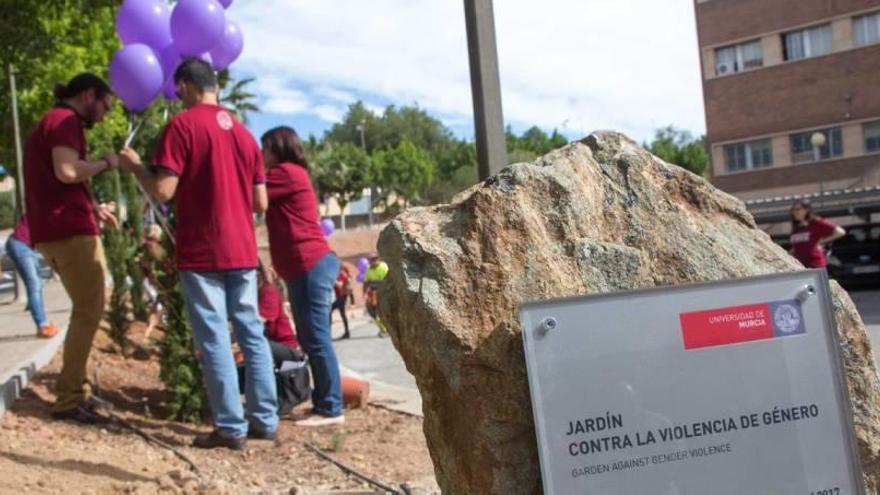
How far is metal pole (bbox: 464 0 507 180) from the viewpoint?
321 centimetres

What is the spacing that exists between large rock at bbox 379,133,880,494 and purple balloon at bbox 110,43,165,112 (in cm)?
345

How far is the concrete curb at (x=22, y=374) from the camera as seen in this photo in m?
4.59

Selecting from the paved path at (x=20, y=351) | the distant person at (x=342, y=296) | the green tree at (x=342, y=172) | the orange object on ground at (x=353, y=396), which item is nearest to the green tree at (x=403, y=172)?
the green tree at (x=342, y=172)

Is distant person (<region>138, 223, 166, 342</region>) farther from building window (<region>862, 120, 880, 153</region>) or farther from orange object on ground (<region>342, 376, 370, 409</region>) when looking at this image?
building window (<region>862, 120, 880, 153</region>)

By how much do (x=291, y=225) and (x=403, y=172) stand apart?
210ft

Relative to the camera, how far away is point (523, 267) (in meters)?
2.19

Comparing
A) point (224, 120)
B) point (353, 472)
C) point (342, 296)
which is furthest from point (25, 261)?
point (342, 296)

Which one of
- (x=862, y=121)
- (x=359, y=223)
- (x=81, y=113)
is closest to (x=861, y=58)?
(x=862, y=121)

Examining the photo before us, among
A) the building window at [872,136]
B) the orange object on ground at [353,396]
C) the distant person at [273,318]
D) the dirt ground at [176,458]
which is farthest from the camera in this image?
the building window at [872,136]

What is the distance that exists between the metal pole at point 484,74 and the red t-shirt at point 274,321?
3.27 meters

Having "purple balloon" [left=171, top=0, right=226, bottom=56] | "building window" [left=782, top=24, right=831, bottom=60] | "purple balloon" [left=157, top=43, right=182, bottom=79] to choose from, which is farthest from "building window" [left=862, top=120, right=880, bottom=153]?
"purple balloon" [left=157, top=43, right=182, bottom=79]

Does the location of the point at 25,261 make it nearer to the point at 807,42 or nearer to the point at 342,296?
the point at 342,296

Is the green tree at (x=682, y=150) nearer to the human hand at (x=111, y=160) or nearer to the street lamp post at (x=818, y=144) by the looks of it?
the street lamp post at (x=818, y=144)

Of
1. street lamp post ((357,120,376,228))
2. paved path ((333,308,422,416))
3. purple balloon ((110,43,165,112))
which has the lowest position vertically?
paved path ((333,308,422,416))
